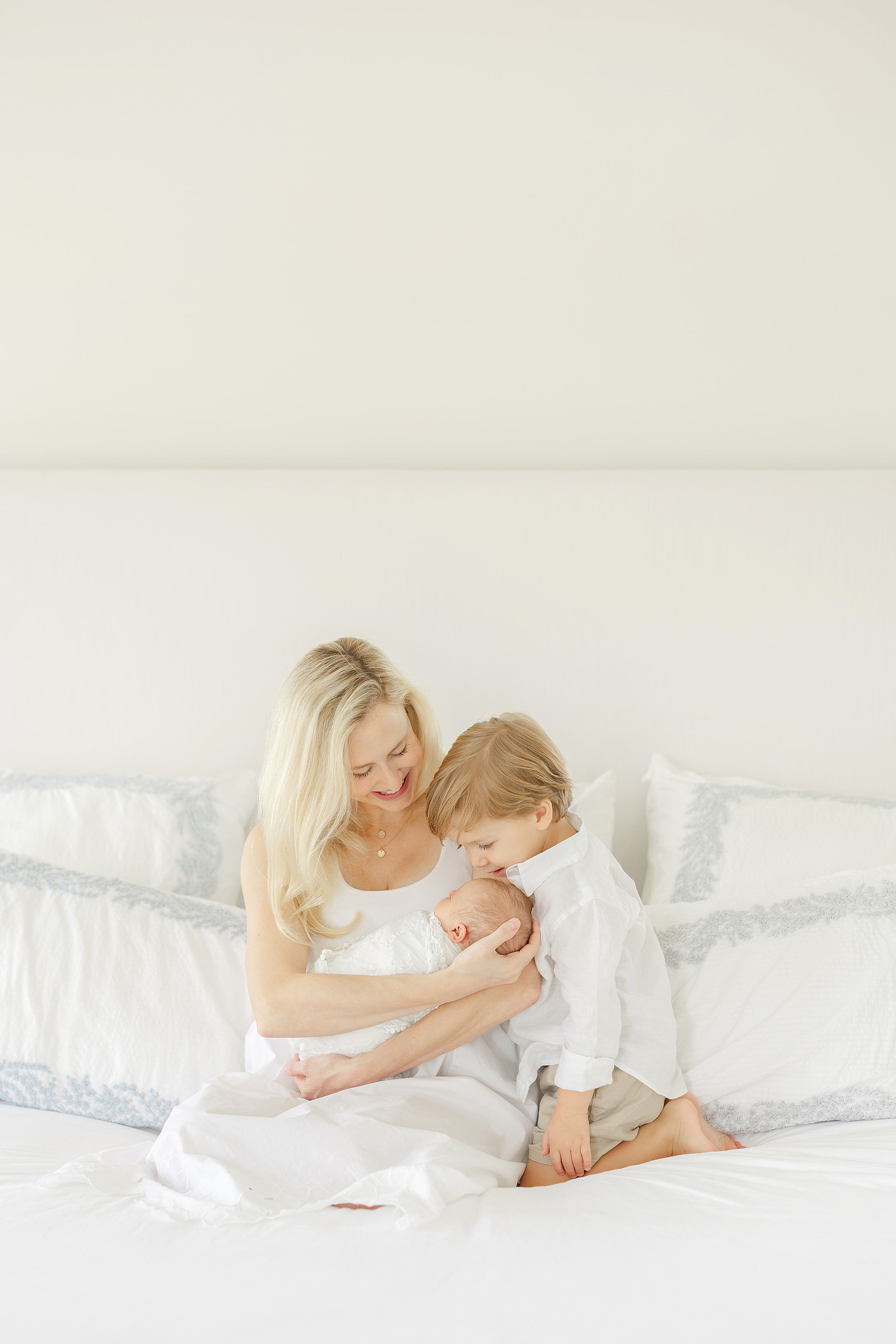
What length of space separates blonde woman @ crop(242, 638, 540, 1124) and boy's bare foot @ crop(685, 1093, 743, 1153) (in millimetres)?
255

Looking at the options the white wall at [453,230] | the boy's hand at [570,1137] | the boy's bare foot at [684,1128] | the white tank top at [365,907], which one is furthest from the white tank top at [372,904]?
the white wall at [453,230]

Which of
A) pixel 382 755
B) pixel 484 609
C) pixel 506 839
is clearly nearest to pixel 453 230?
pixel 484 609

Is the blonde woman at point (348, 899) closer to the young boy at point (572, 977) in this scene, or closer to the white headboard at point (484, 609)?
the young boy at point (572, 977)

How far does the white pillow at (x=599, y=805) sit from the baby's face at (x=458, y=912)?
426 mm

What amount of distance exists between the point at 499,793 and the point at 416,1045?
397 millimetres

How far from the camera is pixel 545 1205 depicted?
111 centimetres

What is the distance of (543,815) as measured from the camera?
4.67ft

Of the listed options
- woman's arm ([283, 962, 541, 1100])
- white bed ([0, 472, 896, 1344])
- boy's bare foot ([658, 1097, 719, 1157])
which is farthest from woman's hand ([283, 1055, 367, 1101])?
white bed ([0, 472, 896, 1344])

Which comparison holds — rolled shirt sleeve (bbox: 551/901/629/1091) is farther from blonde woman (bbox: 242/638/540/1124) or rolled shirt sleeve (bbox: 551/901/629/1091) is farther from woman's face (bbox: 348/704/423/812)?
woman's face (bbox: 348/704/423/812)

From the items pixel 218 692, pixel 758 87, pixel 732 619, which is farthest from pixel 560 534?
pixel 758 87

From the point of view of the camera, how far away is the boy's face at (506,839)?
1.39m

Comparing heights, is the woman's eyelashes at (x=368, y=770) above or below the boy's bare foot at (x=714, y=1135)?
above

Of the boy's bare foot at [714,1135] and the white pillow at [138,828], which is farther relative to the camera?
the white pillow at [138,828]

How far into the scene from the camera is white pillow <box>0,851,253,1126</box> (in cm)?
142
